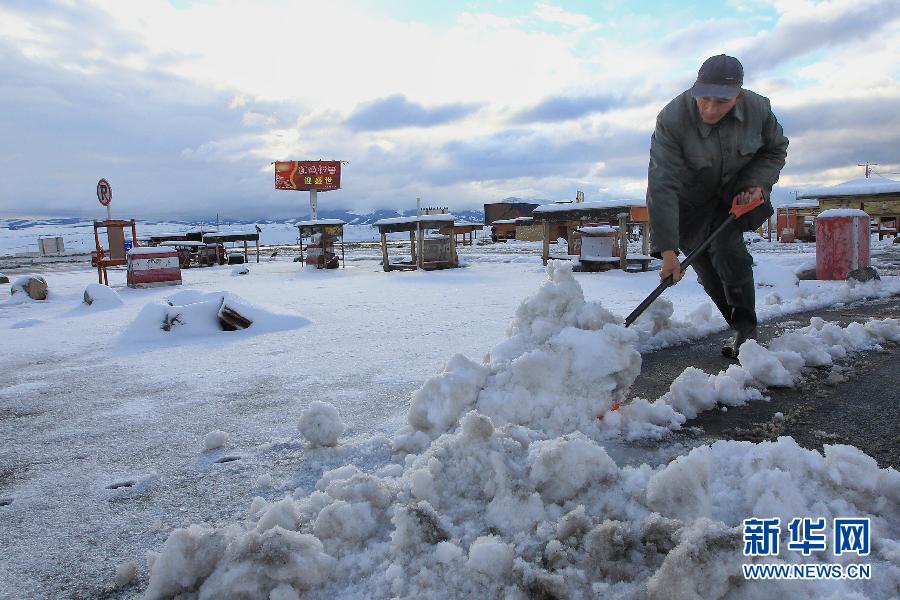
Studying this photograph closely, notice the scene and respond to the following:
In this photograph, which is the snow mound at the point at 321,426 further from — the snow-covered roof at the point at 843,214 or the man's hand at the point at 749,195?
the snow-covered roof at the point at 843,214

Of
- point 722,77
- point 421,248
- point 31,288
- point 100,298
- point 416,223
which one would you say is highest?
A: point 722,77

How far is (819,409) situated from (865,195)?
53.7 feet

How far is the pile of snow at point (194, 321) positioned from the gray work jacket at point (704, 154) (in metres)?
3.51

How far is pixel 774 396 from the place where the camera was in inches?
97.0

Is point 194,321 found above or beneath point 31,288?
beneath

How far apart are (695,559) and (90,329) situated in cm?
607

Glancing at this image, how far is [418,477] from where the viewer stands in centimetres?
147

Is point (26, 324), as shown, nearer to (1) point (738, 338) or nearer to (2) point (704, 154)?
(2) point (704, 154)

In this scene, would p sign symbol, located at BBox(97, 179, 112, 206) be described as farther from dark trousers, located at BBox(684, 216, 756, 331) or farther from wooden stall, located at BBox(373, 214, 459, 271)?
dark trousers, located at BBox(684, 216, 756, 331)

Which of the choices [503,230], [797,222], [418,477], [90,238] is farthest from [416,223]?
[90,238]

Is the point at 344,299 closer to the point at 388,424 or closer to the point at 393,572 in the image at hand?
the point at 388,424

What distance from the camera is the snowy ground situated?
1.21 meters

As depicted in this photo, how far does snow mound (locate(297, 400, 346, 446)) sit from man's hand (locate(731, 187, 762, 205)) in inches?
97.6

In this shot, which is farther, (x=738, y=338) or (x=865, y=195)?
(x=865, y=195)
